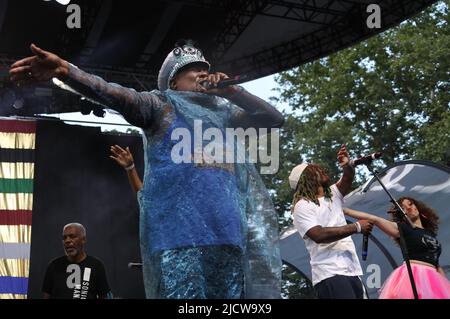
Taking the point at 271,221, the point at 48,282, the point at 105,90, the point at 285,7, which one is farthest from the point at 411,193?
the point at 105,90

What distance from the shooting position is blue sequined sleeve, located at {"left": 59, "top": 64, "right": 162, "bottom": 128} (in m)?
2.55

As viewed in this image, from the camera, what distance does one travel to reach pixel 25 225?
356 inches

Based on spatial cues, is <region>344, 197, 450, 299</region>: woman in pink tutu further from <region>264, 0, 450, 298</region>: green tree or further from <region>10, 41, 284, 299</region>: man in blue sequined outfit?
<region>264, 0, 450, 298</region>: green tree

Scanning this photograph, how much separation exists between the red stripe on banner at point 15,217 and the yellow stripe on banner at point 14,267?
0.46 metres

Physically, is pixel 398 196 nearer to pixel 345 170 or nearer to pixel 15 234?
pixel 345 170

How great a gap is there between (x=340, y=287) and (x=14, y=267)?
5874 millimetres

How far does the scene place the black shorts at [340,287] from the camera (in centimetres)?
400

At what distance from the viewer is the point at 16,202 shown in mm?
9078

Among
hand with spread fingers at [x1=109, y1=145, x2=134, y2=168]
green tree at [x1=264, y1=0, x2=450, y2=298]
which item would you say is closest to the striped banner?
hand with spread fingers at [x1=109, y1=145, x2=134, y2=168]

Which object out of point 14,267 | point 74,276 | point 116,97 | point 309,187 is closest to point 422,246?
point 309,187

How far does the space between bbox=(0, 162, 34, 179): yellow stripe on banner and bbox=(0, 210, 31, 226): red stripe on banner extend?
439mm

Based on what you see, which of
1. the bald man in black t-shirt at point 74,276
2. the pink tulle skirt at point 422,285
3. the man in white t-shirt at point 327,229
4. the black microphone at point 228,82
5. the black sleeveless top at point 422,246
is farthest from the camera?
the bald man in black t-shirt at point 74,276

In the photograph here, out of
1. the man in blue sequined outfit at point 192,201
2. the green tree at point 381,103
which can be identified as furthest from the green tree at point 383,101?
the man in blue sequined outfit at point 192,201

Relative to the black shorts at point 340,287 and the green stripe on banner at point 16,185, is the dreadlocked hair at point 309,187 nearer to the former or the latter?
the black shorts at point 340,287
